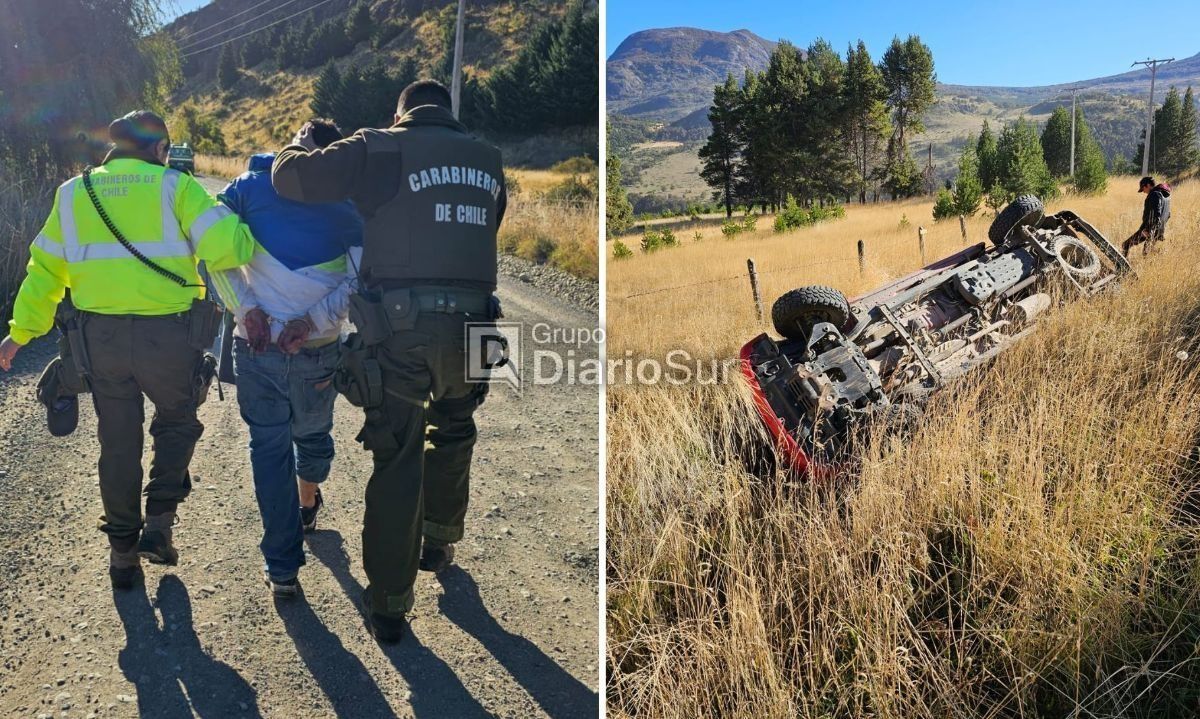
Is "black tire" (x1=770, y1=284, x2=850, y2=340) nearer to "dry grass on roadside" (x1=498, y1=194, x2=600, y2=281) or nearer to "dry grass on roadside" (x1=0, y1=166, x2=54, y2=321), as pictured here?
"dry grass on roadside" (x1=498, y1=194, x2=600, y2=281)

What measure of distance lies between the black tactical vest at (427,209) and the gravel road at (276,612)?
1.25m

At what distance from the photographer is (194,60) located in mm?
52594

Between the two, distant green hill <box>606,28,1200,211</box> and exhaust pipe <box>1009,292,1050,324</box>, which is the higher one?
distant green hill <box>606,28,1200,211</box>

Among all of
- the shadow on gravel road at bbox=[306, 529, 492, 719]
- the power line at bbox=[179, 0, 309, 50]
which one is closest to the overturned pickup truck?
the shadow on gravel road at bbox=[306, 529, 492, 719]

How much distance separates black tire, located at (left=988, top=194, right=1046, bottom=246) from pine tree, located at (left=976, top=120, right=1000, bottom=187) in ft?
66.9

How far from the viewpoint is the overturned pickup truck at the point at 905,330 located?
11.4 feet

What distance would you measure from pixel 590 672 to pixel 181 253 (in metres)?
2.15

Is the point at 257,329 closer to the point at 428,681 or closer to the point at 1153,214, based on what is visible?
the point at 428,681

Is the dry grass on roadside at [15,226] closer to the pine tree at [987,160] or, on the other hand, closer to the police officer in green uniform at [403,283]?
the police officer in green uniform at [403,283]

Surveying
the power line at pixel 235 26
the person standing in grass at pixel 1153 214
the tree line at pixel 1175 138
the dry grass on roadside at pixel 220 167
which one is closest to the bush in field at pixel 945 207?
the person standing in grass at pixel 1153 214

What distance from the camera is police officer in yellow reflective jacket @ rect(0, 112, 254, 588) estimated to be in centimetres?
284

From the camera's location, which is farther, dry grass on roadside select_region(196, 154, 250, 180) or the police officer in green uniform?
dry grass on roadside select_region(196, 154, 250, 180)

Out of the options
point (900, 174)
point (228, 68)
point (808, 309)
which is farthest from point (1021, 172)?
point (228, 68)

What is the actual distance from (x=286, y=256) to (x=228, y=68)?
55.0 m
